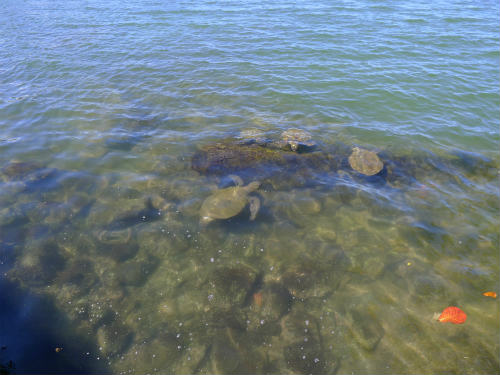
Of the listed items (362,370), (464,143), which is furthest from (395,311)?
(464,143)

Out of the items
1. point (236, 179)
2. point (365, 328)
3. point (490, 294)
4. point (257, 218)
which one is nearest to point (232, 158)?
point (236, 179)

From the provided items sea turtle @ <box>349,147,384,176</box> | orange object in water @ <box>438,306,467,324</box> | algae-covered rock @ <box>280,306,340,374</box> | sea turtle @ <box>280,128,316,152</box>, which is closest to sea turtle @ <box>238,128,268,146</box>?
sea turtle @ <box>280,128,316,152</box>

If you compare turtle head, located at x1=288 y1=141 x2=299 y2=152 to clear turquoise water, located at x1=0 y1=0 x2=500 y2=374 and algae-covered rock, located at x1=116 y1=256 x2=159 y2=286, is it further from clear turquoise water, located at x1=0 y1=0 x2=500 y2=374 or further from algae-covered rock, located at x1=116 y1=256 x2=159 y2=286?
algae-covered rock, located at x1=116 y1=256 x2=159 y2=286

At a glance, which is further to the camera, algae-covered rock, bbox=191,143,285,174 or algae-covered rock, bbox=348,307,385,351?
algae-covered rock, bbox=191,143,285,174

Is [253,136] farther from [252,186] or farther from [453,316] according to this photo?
[453,316]

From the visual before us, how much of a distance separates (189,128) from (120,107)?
3.57 m

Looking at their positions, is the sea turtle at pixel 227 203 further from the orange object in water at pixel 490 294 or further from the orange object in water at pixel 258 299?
the orange object in water at pixel 490 294

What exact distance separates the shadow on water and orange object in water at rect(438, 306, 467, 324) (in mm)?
5491

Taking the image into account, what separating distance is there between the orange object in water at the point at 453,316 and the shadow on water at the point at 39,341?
5.49 meters

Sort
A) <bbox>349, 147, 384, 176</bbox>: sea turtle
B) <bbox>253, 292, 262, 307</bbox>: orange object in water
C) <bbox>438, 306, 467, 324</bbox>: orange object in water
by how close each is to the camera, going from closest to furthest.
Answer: <bbox>438, 306, 467, 324</bbox>: orange object in water, <bbox>253, 292, 262, 307</bbox>: orange object in water, <bbox>349, 147, 384, 176</bbox>: sea turtle

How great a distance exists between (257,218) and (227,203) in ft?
2.65

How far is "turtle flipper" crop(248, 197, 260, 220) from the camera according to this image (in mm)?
6479

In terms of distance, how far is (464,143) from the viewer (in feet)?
30.0

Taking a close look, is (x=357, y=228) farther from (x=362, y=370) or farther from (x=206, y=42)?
(x=206, y=42)
